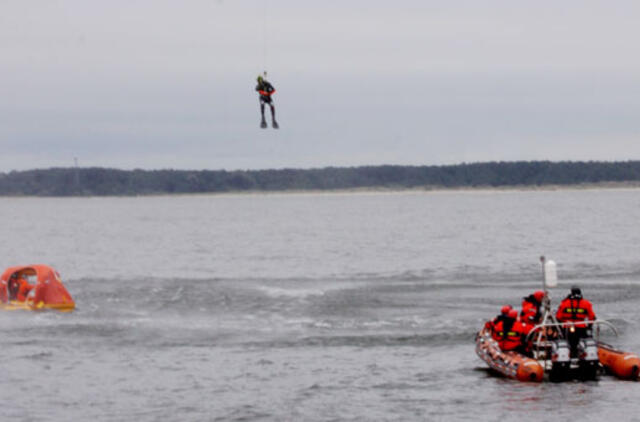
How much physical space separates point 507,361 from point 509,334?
2.79 feet

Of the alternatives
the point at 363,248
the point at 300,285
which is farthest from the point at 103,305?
the point at 363,248

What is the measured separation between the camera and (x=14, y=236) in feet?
388

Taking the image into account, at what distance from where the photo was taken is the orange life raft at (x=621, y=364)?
85.5 feet

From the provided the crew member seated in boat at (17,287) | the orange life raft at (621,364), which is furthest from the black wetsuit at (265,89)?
the crew member seated in boat at (17,287)

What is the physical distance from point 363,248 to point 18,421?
60770mm

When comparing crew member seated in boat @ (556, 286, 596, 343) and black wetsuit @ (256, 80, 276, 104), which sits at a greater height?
black wetsuit @ (256, 80, 276, 104)

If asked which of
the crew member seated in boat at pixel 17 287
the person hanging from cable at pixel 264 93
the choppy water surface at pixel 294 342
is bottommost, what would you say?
the choppy water surface at pixel 294 342

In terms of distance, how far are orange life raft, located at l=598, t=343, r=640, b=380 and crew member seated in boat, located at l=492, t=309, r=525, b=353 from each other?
2.04 meters

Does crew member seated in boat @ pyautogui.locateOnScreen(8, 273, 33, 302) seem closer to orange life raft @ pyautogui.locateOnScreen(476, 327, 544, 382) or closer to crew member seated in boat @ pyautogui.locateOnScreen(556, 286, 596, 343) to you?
orange life raft @ pyautogui.locateOnScreen(476, 327, 544, 382)

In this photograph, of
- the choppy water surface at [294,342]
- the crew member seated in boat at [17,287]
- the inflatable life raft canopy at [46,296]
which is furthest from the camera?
the crew member seated in boat at [17,287]

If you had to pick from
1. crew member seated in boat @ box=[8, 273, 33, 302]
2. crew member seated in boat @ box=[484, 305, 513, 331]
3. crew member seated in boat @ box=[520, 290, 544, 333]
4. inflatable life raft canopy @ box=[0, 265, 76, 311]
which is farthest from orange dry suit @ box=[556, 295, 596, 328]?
crew member seated in boat @ box=[8, 273, 33, 302]

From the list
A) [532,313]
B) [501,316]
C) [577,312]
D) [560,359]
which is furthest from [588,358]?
[501,316]

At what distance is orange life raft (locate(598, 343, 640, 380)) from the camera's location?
2605 cm

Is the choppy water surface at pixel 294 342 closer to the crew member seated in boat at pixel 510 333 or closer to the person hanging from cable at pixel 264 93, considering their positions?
the crew member seated in boat at pixel 510 333
